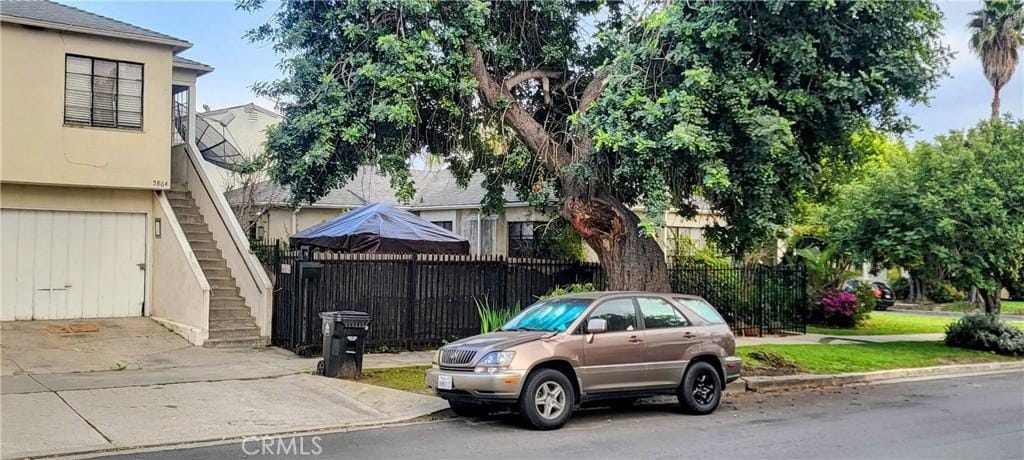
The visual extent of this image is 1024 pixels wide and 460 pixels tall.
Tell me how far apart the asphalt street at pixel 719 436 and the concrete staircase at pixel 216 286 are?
21.1ft

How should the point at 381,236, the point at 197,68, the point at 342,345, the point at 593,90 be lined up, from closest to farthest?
1. the point at 342,345
2. the point at 593,90
3. the point at 381,236
4. the point at 197,68

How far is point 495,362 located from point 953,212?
12.1 m

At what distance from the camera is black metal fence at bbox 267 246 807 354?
14156 millimetres

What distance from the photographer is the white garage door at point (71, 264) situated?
15.1 metres

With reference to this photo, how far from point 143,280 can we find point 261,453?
10090mm

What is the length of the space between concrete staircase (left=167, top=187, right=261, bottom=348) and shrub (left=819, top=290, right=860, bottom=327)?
53.6 feet

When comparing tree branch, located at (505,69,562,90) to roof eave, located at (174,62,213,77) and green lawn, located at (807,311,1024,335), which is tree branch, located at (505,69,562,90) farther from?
green lawn, located at (807,311,1024,335)

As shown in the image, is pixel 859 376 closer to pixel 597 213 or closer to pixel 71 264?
pixel 597 213

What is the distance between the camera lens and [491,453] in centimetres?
779

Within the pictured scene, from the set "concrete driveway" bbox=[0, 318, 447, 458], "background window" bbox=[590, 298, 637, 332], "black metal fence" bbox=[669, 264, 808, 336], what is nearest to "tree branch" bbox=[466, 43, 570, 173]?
"concrete driveway" bbox=[0, 318, 447, 458]

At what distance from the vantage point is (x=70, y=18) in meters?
15.9

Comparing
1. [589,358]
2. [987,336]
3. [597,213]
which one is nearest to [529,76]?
[597,213]

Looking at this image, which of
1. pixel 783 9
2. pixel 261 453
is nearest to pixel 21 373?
pixel 261 453

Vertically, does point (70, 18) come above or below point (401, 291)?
above
